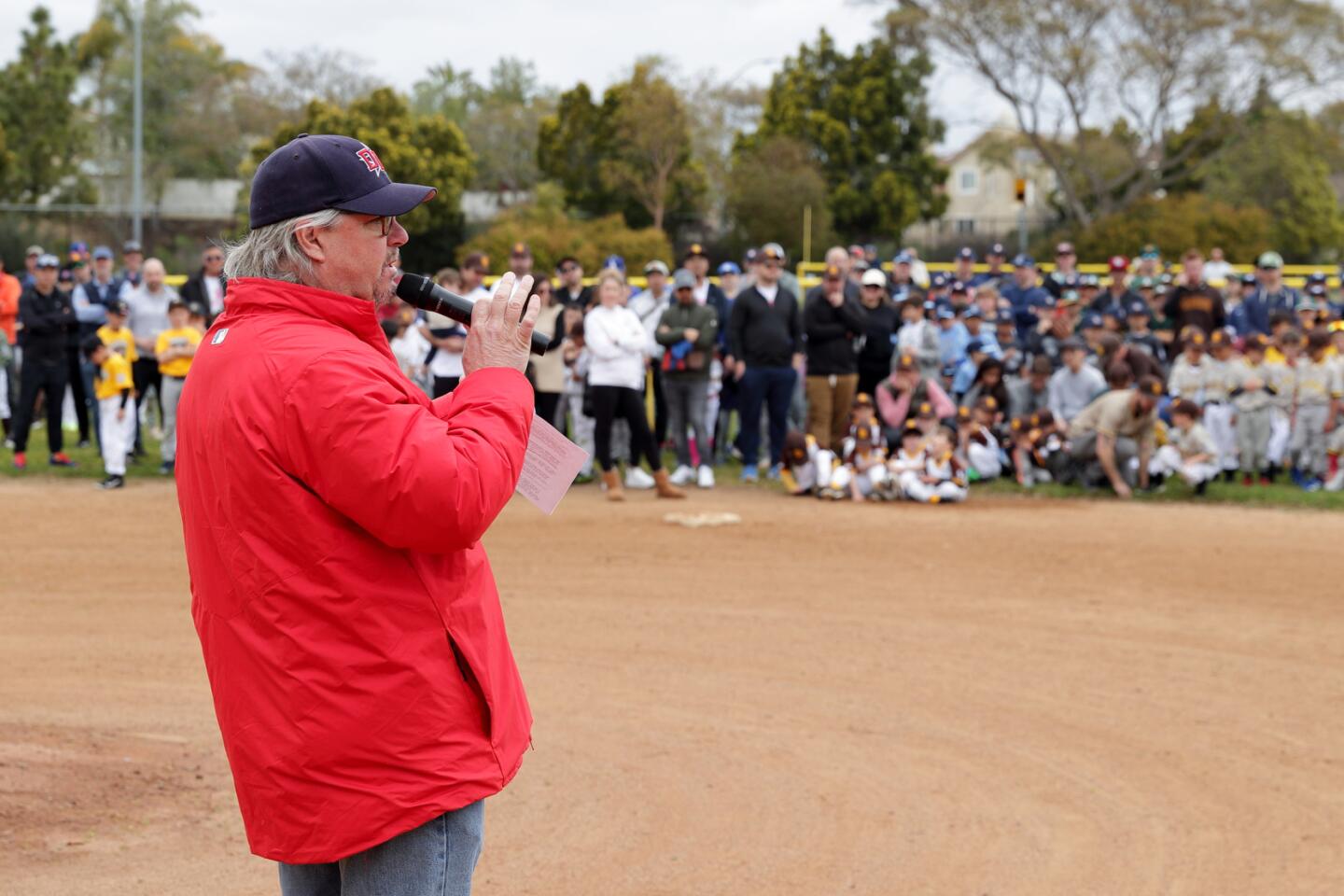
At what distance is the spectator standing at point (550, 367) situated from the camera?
1377cm

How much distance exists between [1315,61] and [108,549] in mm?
41160

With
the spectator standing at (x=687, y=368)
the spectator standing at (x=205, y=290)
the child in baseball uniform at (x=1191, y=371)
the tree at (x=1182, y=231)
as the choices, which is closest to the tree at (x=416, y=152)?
the tree at (x=1182, y=231)

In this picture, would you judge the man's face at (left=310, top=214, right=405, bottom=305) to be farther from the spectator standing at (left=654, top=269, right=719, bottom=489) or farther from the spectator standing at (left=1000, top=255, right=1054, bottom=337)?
the spectator standing at (left=1000, top=255, right=1054, bottom=337)

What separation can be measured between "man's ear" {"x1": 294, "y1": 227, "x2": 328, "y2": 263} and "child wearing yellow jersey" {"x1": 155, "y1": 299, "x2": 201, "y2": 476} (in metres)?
12.1

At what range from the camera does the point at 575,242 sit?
34.8m

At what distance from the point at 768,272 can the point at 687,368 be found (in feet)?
4.24

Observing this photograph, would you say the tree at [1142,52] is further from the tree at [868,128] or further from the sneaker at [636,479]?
the sneaker at [636,479]

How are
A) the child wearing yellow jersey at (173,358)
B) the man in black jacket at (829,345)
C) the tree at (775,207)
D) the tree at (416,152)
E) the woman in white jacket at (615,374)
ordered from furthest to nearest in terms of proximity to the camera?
the tree at (775,207)
the tree at (416,152)
the man in black jacket at (829,345)
the child wearing yellow jersey at (173,358)
the woman in white jacket at (615,374)

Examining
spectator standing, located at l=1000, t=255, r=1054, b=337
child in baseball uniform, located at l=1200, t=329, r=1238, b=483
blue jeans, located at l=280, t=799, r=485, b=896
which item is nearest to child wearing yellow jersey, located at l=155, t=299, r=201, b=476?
spectator standing, located at l=1000, t=255, r=1054, b=337

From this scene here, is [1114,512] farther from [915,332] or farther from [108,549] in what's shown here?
[108,549]

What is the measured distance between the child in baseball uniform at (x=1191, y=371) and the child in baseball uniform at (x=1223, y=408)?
6cm

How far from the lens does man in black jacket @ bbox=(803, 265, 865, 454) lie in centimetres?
1478

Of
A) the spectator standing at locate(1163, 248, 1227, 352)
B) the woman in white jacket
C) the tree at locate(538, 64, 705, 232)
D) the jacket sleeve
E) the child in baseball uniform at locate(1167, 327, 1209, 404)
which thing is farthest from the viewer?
the tree at locate(538, 64, 705, 232)

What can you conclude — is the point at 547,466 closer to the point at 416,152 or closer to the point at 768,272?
the point at 768,272
